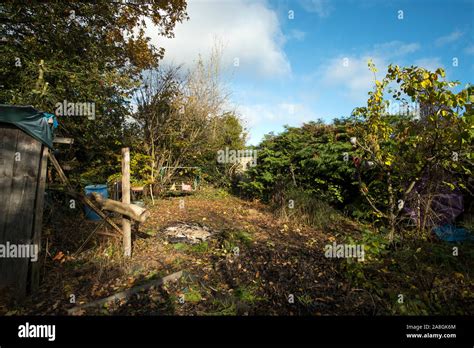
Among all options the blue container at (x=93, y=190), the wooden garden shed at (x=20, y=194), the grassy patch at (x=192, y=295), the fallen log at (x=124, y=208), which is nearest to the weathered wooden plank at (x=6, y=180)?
the wooden garden shed at (x=20, y=194)

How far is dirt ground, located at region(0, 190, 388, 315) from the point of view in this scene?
10.0 feet

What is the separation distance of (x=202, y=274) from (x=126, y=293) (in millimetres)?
1190

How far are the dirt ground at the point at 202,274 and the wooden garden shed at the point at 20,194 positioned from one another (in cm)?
39

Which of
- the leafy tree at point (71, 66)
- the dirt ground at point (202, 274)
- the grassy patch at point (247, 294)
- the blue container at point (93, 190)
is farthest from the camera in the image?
the blue container at point (93, 190)

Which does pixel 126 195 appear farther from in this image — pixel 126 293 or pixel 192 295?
pixel 192 295

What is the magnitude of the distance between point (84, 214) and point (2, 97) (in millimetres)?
3294

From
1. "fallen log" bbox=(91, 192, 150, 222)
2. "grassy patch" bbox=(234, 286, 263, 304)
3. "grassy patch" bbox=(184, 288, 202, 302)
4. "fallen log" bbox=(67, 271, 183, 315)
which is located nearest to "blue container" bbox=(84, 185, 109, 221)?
"fallen log" bbox=(91, 192, 150, 222)

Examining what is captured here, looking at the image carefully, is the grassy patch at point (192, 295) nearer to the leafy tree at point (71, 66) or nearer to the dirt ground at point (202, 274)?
the dirt ground at point (202, 274)

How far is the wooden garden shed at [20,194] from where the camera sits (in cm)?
331

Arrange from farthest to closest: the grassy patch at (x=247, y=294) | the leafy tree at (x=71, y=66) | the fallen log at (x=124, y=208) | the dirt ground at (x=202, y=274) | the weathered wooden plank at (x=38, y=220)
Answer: the leafy tree at (x=71, y=66), the fallen log at (x=124, y=208), the weathered wooden plank at (x=38, y=220), the grassy patch at (x=247, y=294), the dirt ground at (x=202, y=274)

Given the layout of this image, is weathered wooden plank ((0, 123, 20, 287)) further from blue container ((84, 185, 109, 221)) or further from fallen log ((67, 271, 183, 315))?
blue container ((84, 185, 109, 221))

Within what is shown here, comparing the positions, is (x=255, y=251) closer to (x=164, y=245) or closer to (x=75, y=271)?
(x=164, y=245)

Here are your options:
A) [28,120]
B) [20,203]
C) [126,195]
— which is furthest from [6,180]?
[126,195]

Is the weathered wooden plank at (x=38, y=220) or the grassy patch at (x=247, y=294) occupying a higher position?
the weathered wooden plank at (x=38, y=220)
